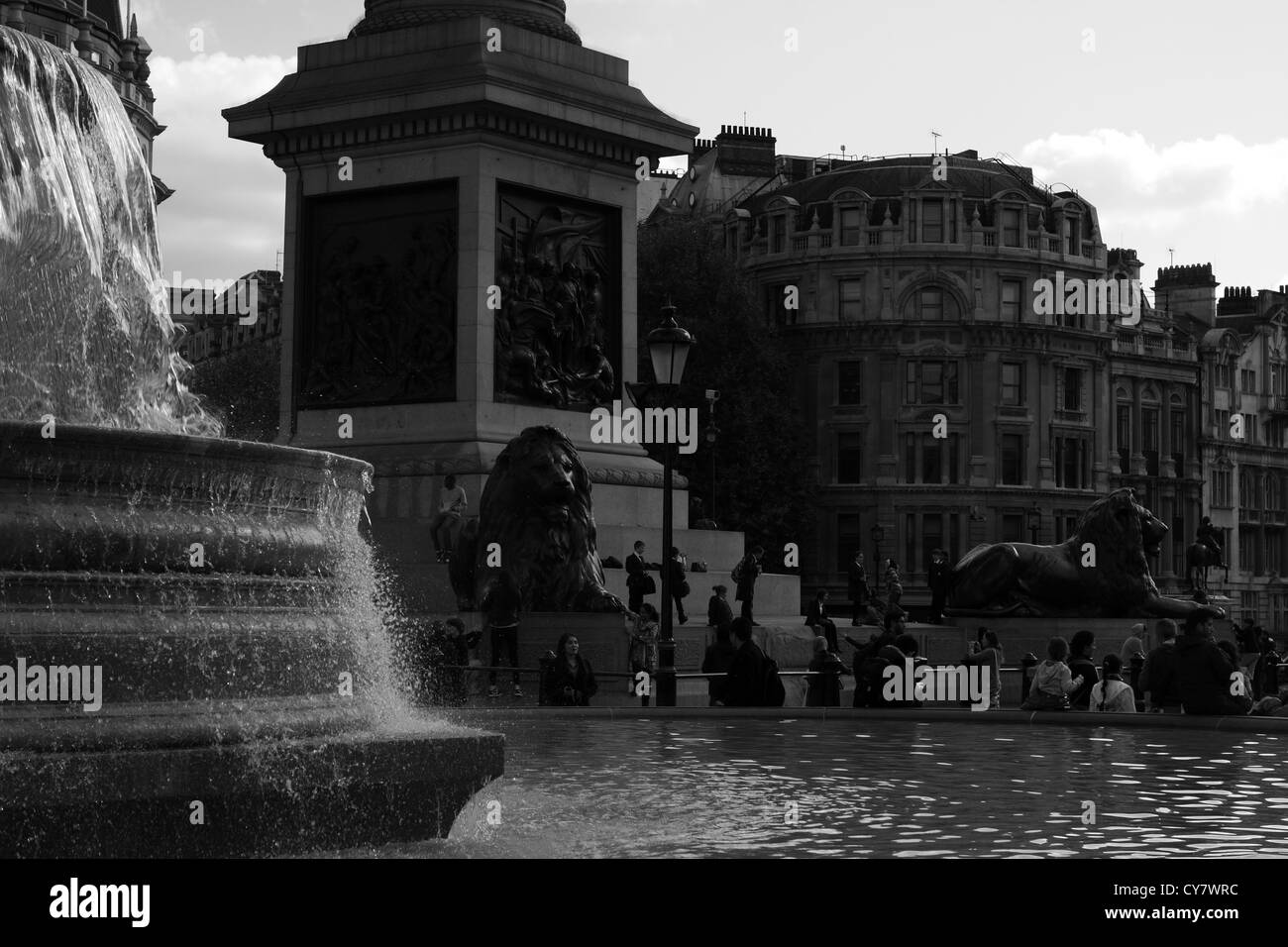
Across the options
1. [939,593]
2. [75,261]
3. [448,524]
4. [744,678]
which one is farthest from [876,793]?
[939,593]

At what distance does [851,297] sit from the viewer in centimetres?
8538

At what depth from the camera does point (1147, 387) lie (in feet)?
317

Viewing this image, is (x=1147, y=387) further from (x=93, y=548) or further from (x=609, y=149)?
(x=93, y=548)

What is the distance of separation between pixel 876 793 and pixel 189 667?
4242mm

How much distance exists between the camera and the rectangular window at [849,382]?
85.1 meters

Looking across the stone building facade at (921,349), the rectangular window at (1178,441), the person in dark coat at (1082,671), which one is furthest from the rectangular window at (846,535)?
the person in dark coat at (1082,671)

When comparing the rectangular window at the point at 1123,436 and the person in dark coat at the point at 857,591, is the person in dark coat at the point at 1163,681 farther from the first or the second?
the rectangular window at the point at 1123,436

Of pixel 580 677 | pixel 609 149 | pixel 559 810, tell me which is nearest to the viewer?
pixel 559 810

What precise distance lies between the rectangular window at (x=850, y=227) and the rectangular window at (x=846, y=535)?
10474 mm

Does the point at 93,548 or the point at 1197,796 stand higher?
the point at 93,548

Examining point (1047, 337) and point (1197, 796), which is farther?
point (1047, 337)

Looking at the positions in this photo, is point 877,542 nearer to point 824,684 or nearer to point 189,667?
point 824,684

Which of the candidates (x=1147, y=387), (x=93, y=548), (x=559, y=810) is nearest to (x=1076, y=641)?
(x=559, y=810)
